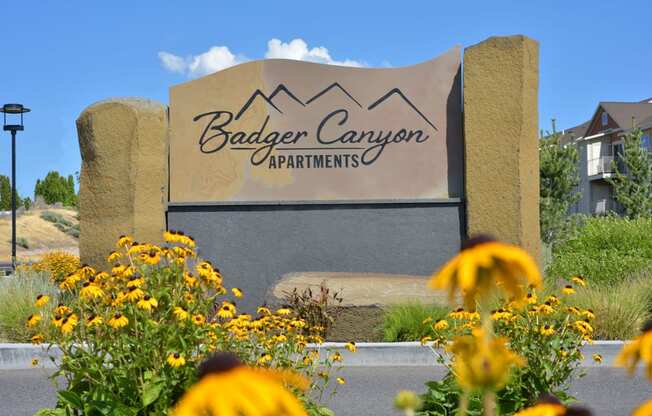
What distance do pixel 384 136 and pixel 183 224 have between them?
146 inches

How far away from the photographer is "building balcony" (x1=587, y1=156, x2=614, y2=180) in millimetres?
53531

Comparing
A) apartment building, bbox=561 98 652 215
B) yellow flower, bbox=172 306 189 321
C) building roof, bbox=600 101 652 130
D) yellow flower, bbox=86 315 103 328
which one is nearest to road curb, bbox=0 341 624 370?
yellow flower, bbox=172 306 189 321

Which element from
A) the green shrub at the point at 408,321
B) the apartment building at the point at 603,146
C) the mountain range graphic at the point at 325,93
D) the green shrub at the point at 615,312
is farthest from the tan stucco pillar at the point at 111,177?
the apartment building at the point at 603,146

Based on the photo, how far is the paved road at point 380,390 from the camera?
25.1 ft

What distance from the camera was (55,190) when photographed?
287 ft

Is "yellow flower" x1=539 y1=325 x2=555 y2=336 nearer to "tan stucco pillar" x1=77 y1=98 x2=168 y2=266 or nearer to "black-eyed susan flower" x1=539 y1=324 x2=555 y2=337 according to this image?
"black-eyed susan flower" x1=539 y1=324 x2=555 y2=337

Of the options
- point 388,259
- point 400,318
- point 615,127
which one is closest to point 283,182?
point 388,259

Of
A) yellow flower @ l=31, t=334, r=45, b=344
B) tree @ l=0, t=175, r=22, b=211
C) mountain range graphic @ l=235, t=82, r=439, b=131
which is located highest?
tree @ l=0, t=175, r=22, b=211

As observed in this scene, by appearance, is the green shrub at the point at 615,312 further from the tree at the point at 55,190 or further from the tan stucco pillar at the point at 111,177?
the tree at the point at 55,190

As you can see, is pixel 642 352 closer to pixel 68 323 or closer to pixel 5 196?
pixel 68 323

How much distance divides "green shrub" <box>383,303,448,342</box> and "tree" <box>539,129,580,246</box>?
13.3 meters

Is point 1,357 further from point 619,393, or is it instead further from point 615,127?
point 615,127

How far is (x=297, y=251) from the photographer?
1310 centimetres

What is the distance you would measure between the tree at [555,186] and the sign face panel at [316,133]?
10888 millimetres
